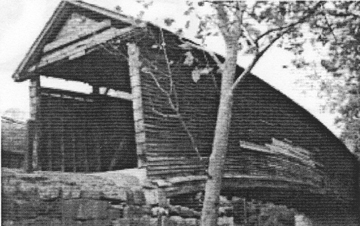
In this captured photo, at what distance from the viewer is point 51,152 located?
10086 millimetres

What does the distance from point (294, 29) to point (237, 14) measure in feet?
2.77

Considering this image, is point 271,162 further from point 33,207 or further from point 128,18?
point 33,207

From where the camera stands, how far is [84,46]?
851 cm

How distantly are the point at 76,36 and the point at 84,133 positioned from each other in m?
2.62

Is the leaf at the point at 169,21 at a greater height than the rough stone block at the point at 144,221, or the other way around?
the leaf at the point at 169,21

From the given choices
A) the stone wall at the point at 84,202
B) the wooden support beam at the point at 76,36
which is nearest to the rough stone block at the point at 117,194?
the stone wall at the point at 84,202

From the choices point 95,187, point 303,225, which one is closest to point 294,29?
point 95,187

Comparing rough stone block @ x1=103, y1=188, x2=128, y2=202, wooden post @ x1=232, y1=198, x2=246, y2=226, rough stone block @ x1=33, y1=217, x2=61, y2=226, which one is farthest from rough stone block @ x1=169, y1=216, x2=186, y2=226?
wooden post @ x1=232, y1=198, x2=246, y2=226

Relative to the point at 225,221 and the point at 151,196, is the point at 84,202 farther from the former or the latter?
the point at 225,221

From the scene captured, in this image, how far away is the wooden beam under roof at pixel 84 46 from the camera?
25.4 ft

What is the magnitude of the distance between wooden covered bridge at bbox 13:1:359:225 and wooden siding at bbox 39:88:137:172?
0.07 ft

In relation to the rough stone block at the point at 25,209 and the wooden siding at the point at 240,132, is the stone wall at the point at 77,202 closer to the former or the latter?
the rough stone block at the point at 25,209

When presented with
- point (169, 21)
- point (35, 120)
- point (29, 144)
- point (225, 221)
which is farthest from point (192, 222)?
point (35, 120)

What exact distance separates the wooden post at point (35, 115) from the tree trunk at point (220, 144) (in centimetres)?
425
